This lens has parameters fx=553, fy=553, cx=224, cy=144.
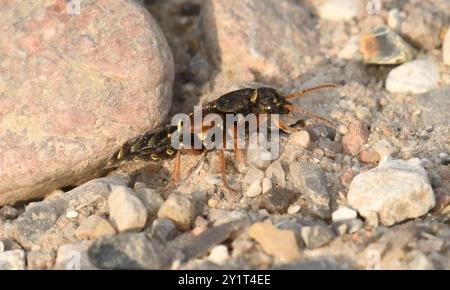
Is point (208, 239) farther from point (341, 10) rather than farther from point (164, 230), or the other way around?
point (341, 10)

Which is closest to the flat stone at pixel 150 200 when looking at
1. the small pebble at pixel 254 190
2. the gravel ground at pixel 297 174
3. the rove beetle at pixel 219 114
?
the gravel ground at pixel 297 174

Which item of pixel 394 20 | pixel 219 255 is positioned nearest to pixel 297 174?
pixel 219 255

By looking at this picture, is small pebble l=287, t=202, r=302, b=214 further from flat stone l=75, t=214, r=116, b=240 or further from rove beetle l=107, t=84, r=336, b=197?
flat stone l=75, t=214, r=116, b=240

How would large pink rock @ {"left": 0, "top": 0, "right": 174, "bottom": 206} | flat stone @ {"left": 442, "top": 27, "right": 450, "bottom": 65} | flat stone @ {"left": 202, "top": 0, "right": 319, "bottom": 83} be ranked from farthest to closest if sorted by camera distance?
flat stone @ {"left": 202, "top": 0, "right": 319, "bottom": 83} → flat stone @ {"left": 442, "top": 27, "right": 450, "bottom": 65} → large pink rock @ {"left": 0, "top": 0, "right": 174, "bottom": 206}

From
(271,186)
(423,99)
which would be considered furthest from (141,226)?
(423,99)

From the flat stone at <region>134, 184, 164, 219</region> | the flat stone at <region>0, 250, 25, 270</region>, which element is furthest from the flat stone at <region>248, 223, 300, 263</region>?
the flat stone at <region>0, 250, 25, 270</region>

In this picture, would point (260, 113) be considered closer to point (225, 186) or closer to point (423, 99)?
point (225, 186)
